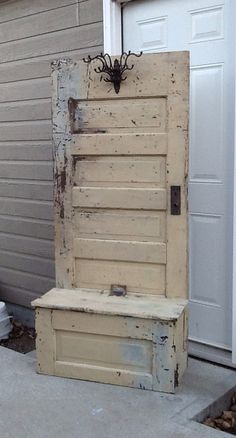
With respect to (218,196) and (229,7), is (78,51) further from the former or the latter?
(218,196)

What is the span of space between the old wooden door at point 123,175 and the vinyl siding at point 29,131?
2.71ft

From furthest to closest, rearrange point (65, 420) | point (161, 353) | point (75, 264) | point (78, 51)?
point (78, 51) → point (75, 264) → point (161, 353) → point (65, 420)

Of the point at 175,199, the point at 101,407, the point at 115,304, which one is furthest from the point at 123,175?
the point at 101,407

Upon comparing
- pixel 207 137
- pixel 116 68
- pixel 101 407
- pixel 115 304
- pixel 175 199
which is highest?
pixel 116 68

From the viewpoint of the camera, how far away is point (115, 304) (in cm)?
316

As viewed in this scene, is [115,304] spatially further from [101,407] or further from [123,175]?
[123,175]

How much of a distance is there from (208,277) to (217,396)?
75cm

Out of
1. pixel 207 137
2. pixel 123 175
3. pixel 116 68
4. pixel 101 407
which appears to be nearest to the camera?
pixel 101 407

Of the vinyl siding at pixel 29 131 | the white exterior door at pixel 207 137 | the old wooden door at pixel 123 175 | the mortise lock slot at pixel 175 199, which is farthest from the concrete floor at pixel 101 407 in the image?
the vinyl siding at pixel 29 131

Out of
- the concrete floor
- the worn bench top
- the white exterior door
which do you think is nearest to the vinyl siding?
the white exterior door

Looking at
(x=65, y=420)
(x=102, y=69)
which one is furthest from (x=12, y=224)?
(x=65, y=420)

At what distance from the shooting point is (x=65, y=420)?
9.14 feet

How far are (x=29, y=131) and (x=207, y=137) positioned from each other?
5.30 feet

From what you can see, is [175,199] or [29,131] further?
[29,131]
